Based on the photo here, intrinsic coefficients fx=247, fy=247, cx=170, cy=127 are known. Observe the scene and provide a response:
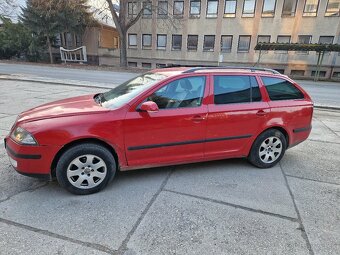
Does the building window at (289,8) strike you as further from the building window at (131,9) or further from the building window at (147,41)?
the building window at (131,9)

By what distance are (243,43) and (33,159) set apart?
27618 millimetres

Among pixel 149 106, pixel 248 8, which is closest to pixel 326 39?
pixel 248 8

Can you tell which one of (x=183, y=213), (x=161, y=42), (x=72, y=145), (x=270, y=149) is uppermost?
(x=161, y=42)

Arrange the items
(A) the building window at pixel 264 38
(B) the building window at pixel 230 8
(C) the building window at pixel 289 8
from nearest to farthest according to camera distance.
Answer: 1. (C) the building window at pixel 289 8
2. (A) the building window at pixel 264 38
3. (B) the building window at pixel 230 8

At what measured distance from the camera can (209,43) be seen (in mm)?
27906

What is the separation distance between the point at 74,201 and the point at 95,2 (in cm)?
2632

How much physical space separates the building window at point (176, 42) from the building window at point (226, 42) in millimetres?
4820

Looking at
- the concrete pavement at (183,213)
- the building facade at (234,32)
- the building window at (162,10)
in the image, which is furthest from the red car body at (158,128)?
the building window at (162,10)

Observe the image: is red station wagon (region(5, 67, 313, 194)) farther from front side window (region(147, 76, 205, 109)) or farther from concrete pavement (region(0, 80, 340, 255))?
concrete pavement (region(0, 80, 340, 255))

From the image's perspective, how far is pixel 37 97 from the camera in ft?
28.7

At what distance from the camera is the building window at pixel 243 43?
87.7 feet

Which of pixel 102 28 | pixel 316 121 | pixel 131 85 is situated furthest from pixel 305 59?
pixel 131 85

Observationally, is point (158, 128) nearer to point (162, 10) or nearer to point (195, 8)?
point (162, 10)

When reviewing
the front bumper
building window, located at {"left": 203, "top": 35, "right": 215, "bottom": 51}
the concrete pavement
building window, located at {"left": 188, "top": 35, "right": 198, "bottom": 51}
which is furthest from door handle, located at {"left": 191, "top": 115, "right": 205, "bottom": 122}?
building window, located at {"left": 188, "top": 35, "right": 198, "bottom": 51}
